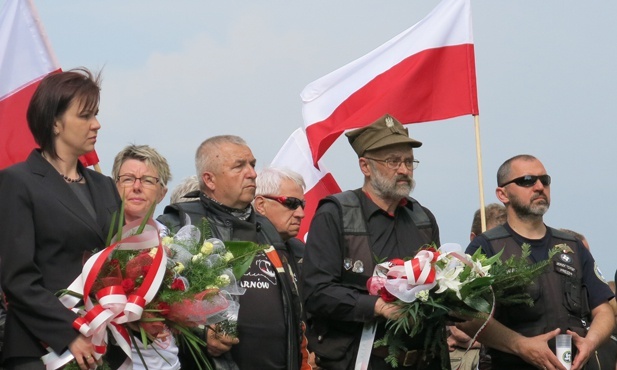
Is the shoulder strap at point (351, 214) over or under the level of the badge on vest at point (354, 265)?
over

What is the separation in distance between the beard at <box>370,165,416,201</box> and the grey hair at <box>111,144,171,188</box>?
1683 millimetres

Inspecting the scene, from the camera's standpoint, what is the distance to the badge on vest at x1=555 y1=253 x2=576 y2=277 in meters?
9.05

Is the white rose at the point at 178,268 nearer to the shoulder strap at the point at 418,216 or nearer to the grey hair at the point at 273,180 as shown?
the shoulder strap at the point at 418,216

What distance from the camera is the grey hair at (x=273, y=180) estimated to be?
1046 centimetres

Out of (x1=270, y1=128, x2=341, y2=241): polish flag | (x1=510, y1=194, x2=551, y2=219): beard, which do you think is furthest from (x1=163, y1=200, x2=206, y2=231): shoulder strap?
(x1=270, y1=128, x2=341, y2=241): polish flag

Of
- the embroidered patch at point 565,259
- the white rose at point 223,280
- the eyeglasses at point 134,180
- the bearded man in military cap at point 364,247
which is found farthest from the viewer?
the embroidered patch at point 565,259

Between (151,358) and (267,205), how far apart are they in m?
3.79

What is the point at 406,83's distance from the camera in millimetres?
11977

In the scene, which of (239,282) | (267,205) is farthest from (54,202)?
(267,205)

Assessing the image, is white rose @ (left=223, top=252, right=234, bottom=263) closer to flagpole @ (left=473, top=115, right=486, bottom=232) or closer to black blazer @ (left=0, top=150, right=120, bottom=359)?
black blazer @ (left=0, top=150, right=120, bottom=359)

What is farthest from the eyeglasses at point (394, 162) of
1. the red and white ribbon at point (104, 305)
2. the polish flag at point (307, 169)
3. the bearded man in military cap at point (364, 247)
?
the polish flag at point (307, 169)

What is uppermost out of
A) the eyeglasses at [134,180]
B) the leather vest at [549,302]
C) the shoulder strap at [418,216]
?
the eyeglasses at [134,180]

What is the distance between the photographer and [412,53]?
1223 centimetres

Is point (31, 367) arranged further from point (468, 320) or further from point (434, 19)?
point (434, 19)
